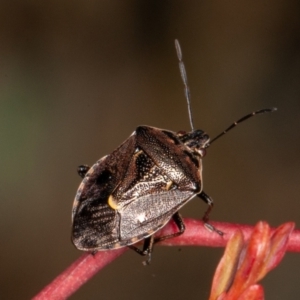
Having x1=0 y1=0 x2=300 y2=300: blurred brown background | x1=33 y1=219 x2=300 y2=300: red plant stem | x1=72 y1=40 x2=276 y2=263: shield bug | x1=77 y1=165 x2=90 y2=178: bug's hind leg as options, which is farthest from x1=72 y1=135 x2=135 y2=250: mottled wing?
x1=0 y1=0 x2=300 y2=300: blurred brown background

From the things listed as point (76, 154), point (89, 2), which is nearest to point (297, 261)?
point (76, 154)

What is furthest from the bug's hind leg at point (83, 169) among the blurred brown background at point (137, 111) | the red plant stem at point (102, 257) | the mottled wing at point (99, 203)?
the blurred brown background at point (137, 111)

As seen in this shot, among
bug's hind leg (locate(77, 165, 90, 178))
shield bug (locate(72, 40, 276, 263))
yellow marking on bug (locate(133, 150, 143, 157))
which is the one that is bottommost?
shield bug (locate(72, 40, 276, 263))

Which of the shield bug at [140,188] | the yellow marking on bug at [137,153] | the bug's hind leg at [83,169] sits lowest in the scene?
the shield bug at [140,188]

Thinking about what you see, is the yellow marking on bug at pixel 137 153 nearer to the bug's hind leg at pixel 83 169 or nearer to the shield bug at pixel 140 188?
the shield bug at pixel 140 188

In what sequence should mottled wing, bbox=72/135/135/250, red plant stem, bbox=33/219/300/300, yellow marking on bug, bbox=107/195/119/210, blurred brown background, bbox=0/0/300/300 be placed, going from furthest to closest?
blurred brown background, bbox=0/0/300/300 → yellow marking on bug, bbox=107/195/119/210 → mottled wing, bbox=72/135/135/250 → red plant stem, bbox=33/219/300/300

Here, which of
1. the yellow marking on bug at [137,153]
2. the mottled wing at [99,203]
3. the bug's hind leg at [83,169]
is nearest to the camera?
the mottled wing at [99,203]

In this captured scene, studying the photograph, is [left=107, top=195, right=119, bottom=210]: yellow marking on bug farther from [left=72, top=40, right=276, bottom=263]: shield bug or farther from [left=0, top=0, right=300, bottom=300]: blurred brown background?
[left=0, top=0, right=300, bottom=300]: blurred brown background
